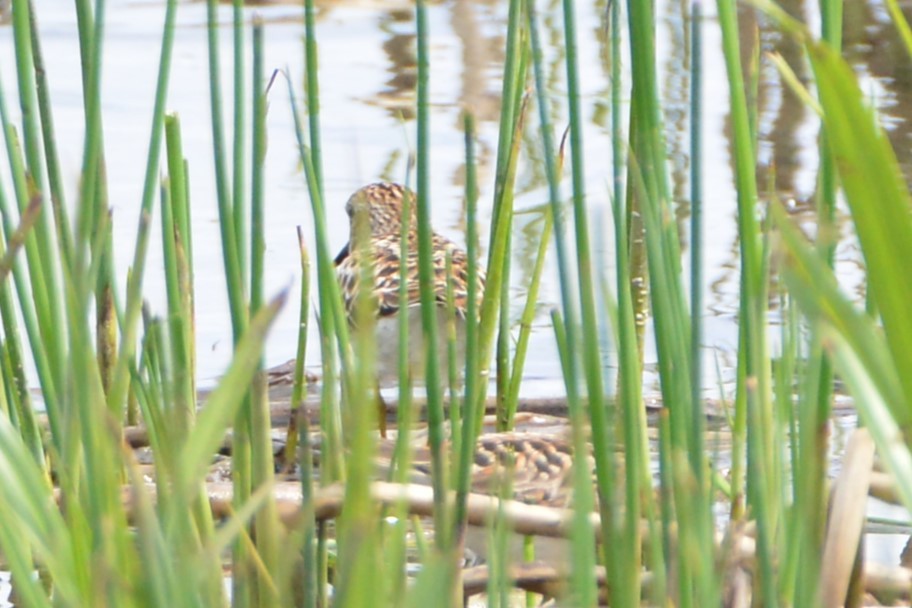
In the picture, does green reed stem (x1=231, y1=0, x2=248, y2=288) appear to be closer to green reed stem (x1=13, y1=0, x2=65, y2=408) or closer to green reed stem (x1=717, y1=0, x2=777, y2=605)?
green reed stem (x1=13, y1=0, x2=65, y2=408)

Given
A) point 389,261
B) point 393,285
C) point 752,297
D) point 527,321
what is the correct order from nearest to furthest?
point 752,297 → point 527,321 → point 393,285 → point 389,261

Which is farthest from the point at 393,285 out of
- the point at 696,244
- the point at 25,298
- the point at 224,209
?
the point at 696,244

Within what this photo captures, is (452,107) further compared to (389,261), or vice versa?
(452,107)

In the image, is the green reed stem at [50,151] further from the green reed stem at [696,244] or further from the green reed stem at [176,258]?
the green reed stem at [696,244]

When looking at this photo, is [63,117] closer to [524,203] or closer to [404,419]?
[524,203]

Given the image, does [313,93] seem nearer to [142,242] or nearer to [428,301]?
[428,301]

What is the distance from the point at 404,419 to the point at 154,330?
0.66m

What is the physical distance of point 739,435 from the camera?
202 cm

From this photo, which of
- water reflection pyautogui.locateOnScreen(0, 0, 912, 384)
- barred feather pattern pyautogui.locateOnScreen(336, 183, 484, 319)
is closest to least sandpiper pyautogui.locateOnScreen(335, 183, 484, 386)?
barred feather pattern pyautogui.locateOnScreen(336, 183, 484, 319)

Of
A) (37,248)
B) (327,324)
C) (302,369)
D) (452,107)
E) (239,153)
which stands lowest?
(302,369)

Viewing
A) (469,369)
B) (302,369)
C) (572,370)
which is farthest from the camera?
(302,369)

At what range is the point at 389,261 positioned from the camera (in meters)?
4.93

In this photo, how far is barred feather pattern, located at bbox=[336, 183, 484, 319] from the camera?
4383 millimetres

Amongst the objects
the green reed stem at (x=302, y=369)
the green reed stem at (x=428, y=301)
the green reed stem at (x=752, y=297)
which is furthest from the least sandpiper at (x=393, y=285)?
the green reed stem at (x=752, y=297)
